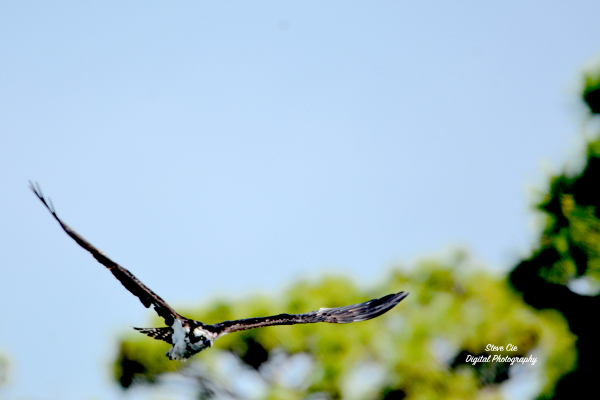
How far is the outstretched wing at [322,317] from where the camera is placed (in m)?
3.93

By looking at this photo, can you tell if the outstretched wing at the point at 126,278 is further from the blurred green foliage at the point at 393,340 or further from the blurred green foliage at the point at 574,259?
the blurred green foliage at the point at 393,340

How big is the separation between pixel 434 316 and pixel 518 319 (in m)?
1.63

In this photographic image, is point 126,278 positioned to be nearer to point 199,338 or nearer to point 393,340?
point 199,338

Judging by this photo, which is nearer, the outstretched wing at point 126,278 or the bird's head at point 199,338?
the outstretched wing at point 126,278

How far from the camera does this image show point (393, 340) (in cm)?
945

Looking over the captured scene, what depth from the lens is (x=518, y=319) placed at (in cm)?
918

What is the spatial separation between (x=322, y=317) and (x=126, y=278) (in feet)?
5.60

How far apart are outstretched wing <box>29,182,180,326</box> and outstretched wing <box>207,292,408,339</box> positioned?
540 mm

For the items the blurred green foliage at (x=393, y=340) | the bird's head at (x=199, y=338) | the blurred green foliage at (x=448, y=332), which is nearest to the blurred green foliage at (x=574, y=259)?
the blurred green foliage at (x=448, y=332)

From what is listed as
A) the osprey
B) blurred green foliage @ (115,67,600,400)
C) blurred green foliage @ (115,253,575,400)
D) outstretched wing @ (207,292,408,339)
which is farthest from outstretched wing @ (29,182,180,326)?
blurred green foliage @ (115,253,575,400)

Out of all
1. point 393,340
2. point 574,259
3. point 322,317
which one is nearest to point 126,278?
point 322,317

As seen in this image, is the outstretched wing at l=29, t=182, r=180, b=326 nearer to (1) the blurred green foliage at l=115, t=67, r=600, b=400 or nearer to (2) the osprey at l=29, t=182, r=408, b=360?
(2) the osprey at l=29, t=182, r=408, b=360

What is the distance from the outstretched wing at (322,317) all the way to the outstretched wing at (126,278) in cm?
54

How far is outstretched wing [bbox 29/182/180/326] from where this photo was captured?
8.18 feet
